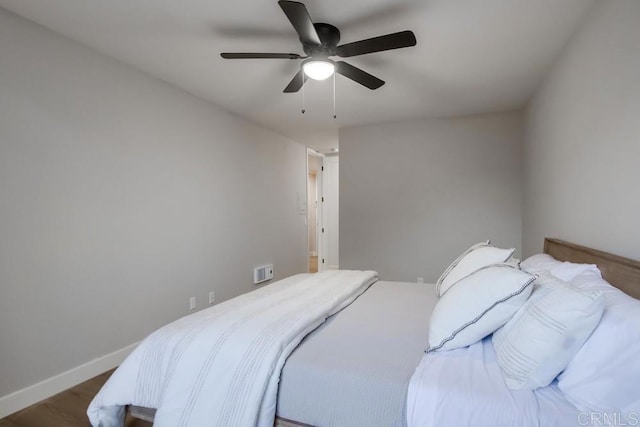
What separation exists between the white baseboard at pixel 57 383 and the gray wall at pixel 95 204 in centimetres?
5

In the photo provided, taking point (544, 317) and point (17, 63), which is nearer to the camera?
point (544, 317)

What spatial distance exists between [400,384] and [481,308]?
Answer: 457 mm

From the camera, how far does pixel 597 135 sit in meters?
1.85

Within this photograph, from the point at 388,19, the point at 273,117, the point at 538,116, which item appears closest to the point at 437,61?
the point at 388,19

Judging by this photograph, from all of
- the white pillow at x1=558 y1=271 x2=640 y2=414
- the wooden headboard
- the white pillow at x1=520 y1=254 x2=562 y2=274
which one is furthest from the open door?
the white pillow at x1=558 y1=271 x2=640 y2=414

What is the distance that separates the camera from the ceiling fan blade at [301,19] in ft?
4.94

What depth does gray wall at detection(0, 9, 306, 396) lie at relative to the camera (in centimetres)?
201

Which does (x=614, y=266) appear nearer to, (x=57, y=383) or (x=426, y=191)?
(x=426, y=191)

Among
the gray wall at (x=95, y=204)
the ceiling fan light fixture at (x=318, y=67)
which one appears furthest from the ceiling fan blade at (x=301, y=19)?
the gray wall at (x=95, y=204)

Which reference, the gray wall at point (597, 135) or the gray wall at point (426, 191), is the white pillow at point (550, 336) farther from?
the gray wall at point (426, 191)

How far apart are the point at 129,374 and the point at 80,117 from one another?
74.6 inches

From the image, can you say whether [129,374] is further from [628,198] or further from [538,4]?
[538,4]

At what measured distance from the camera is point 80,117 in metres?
2.34

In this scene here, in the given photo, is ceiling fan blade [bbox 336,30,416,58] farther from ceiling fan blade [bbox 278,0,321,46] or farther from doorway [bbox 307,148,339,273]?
doorway [bbox 307,148,339,273]
